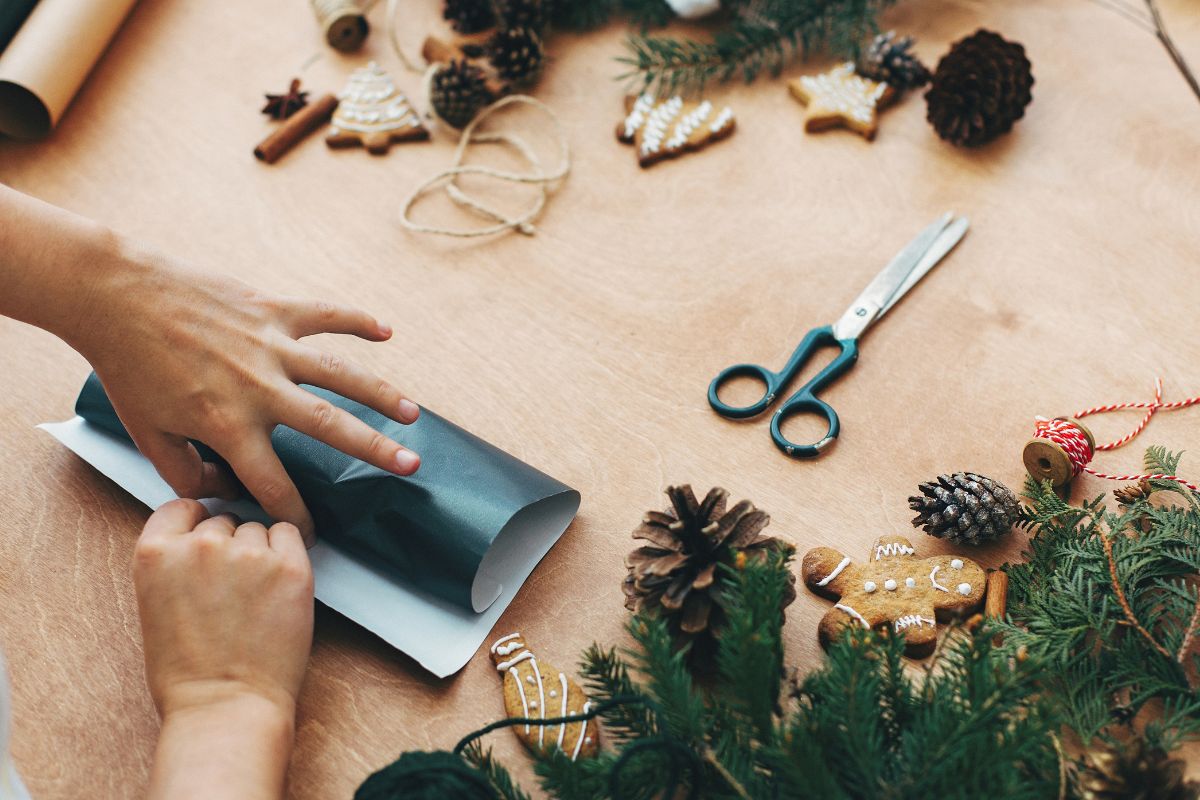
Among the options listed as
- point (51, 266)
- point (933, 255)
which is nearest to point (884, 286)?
point (933, 255)

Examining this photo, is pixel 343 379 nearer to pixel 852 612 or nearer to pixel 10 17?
pixel 852 612

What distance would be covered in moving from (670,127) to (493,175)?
0.19 meters

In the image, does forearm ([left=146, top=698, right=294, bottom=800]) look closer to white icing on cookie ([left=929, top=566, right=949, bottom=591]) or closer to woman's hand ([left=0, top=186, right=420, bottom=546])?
woman's hand ([left=0, top=186, right=420, bottom=546])

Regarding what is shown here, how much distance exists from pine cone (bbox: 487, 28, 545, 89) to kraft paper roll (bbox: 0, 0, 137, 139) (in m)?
0.46

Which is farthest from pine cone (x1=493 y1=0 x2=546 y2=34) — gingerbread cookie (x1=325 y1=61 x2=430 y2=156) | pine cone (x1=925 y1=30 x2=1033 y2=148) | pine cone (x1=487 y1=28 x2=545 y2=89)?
pine cone (x1=925 y1=30 x2=1033 y2=148)

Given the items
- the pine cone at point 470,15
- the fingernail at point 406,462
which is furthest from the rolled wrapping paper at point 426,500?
the pine cone at point 470,15

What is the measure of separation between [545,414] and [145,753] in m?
0.39

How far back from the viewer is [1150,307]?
0.87 m

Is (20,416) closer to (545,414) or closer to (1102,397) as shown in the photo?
(545,414)

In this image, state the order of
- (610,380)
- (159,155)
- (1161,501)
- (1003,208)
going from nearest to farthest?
(1161,501) < (610,380) < (1003,208) < (159,155)

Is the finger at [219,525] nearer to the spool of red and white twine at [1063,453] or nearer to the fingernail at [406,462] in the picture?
the fingernail at [406,462]

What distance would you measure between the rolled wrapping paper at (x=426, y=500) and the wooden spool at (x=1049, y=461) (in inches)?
13.9

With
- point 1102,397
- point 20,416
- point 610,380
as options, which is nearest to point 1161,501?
point 1102,397

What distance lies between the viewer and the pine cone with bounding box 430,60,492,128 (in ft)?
3.41
